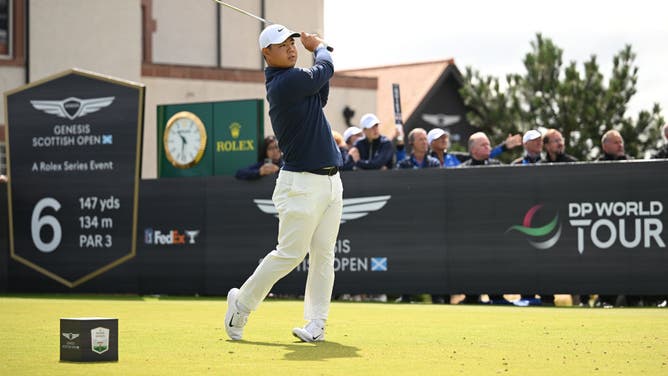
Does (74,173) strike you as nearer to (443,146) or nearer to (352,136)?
(352,136)

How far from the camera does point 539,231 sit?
1647cm

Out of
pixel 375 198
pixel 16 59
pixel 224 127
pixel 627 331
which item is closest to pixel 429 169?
pixel 375 198

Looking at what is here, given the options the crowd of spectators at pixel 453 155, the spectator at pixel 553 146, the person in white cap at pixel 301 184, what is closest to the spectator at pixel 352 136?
the crowd of spectators at pixel 453 155

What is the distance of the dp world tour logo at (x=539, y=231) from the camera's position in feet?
53.8

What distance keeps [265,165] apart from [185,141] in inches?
90.4

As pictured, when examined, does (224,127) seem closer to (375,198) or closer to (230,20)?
(375,198)

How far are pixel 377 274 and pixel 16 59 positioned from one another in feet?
60.5

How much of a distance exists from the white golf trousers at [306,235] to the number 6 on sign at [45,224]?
9.92 metres

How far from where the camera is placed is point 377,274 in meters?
17.4

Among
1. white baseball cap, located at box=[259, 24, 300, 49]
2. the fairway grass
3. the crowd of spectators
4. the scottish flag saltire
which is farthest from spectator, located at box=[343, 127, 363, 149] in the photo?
white baseball cap, located at box=[259, 24, 300, 49]

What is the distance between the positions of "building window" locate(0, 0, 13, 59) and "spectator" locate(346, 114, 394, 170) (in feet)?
56.2

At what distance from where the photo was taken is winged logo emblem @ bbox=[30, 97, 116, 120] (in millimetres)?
19531

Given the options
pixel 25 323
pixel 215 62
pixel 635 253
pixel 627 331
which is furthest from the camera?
pixel 215 62

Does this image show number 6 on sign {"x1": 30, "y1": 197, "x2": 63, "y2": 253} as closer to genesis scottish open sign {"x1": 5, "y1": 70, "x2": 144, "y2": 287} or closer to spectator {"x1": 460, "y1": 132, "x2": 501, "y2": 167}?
genesis scottish open sign {"x1": 5, "y1": 70, "x2": 144, "y2": 287}
